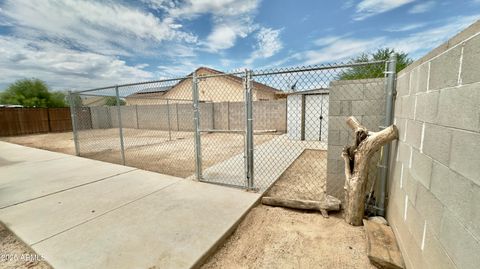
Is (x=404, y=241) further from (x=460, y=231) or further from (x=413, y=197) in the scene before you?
(x=460, y=231)

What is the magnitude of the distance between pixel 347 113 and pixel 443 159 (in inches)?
65.2

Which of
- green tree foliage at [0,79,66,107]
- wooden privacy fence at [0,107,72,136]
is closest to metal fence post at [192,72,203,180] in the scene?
wooden privacy fence at [0,107,72,136]

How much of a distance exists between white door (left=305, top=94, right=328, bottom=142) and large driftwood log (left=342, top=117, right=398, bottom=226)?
20.3 feet

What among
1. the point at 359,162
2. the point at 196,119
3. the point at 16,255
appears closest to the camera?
the point at 16,255

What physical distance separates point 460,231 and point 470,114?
57 centimetres

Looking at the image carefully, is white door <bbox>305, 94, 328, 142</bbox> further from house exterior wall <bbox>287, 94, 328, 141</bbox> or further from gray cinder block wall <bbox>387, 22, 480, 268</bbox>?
gray cinder block wall <bbox>387, 22, 480, 268</bbox>

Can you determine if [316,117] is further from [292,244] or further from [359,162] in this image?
[292,244]

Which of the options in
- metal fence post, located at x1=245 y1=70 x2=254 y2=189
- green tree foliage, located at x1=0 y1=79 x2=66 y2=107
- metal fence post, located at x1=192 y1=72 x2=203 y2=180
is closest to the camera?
metal fence post, located at x1=245 y1=70 x2=254 y2=189

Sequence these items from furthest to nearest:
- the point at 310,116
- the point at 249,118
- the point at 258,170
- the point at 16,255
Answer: the point at 310,116
the point at 258,170
the point at 249,118
the point at 16,255

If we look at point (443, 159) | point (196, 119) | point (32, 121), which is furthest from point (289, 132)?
point (32, 121)

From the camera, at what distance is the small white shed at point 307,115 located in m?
8.47

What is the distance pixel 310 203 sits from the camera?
109 inches

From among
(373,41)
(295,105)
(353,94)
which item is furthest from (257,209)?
(373,41)

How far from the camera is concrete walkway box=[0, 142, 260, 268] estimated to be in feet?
6.31
